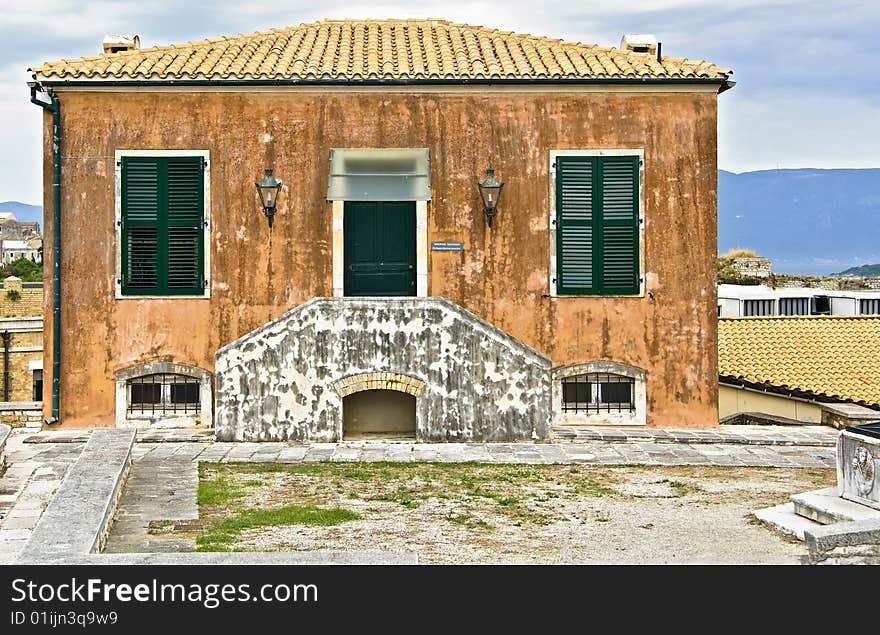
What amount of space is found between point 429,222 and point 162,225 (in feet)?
12.6

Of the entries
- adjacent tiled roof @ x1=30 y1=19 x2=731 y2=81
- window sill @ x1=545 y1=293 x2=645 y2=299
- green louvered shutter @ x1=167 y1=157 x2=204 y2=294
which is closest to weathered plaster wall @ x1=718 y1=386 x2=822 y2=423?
window sill @ x1=545 y1=293 x2=645 y2=299

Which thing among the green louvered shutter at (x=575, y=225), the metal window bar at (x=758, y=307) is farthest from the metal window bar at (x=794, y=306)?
the green louvered shutter at (x=575, y=225)

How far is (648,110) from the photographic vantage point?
603 inches

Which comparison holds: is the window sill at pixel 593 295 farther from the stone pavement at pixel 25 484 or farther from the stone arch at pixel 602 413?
the stone pavement at pixel 25 484

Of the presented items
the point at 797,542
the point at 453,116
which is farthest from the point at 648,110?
the point at 797,542

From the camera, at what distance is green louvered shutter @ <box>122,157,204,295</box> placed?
1516cm

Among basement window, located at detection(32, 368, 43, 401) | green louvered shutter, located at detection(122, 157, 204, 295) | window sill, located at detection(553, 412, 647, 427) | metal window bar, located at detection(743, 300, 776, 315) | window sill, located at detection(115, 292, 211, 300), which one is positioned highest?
green louvered shutter, located at detection(122, 157, 204, 295)

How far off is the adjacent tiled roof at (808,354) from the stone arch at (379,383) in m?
9.21

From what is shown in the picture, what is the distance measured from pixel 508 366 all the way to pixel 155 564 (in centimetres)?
780

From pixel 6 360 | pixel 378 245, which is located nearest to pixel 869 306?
pixel 378 245

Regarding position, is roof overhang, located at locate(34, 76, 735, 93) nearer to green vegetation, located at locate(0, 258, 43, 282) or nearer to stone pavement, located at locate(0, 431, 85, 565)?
stone pavement, located at locate(0, 431, 85, 565)

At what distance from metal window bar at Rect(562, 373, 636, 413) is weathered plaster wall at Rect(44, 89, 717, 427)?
0.31 meters

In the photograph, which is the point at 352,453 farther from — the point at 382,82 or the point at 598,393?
the point at 382,82

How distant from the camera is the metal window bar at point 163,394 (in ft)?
49.9
